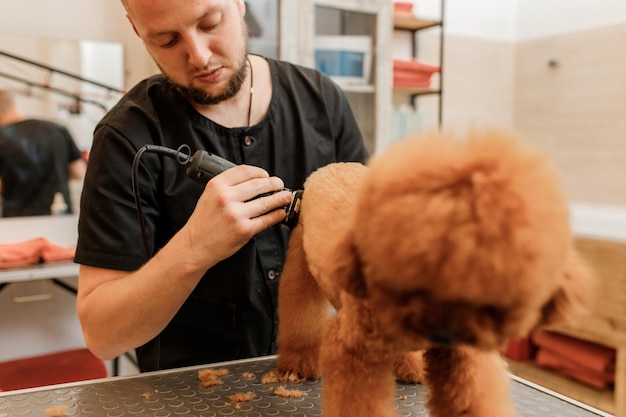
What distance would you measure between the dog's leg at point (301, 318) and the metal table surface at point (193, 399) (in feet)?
0.11

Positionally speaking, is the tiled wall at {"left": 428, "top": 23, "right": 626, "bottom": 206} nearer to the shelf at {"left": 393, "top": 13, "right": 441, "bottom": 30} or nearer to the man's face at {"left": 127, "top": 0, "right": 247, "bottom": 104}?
the shelf at {"left": 393, "top": 13, "right": 441, "bottom": 30}

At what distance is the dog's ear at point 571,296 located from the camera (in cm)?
48

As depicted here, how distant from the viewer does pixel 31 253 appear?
1.89 m

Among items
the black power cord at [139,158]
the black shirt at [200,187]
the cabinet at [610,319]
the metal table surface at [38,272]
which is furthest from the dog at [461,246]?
the cabinet at [610,319]

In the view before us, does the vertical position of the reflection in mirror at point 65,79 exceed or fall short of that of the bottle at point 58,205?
it exceeds it

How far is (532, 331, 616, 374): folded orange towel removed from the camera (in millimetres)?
2152

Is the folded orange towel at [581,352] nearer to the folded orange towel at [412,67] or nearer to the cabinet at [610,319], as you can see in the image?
the cabinet at [610,319]

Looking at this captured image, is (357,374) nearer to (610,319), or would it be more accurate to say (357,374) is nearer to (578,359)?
(610,319)

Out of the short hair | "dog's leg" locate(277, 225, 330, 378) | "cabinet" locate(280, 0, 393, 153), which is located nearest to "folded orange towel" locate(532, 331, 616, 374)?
"cabinet" locate(280, 0, 393, 153)

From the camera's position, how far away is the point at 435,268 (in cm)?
40

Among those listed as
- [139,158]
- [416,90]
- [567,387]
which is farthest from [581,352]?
[139,158]

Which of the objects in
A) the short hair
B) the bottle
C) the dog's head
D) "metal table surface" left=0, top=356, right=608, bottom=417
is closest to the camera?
the dog's head

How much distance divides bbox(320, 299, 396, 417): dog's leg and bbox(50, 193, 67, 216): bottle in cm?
177

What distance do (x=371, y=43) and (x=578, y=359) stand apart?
1.54 m
